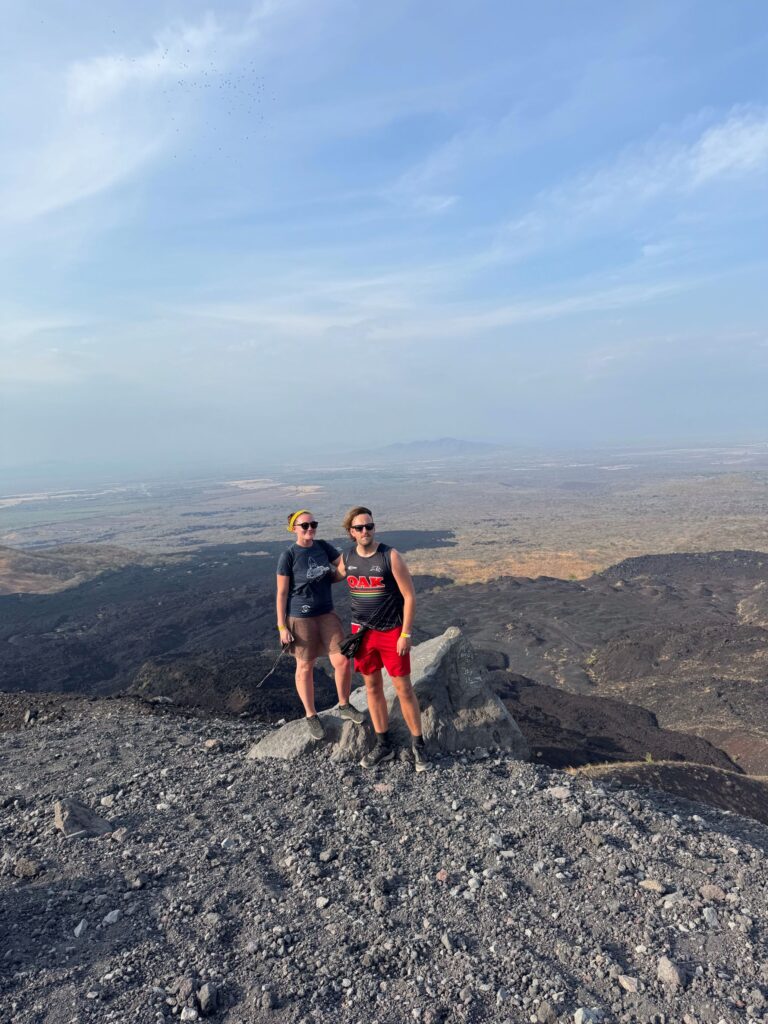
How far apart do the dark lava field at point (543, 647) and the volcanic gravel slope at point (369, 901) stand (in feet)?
15.5

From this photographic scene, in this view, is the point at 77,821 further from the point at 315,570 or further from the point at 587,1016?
the point at 587,1016

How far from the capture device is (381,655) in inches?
207

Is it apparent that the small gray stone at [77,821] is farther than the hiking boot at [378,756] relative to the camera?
No

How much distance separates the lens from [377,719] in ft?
18.1

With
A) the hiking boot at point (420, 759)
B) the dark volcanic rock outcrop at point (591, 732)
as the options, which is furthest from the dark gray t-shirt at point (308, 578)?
the dark volcanic rock outcrop at point (591, 732)

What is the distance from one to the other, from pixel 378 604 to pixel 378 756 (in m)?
1.57

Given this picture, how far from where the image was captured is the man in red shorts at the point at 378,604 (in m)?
5.07

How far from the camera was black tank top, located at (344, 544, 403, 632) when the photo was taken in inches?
201

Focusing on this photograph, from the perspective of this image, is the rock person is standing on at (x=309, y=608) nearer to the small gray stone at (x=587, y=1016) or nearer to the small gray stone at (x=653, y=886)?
the small gray stone at (x=653, y=886)

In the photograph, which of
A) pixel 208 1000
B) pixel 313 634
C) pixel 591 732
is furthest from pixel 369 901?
pixel 591 732

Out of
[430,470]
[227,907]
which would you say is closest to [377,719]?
[227,907]

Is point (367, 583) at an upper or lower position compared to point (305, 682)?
upper

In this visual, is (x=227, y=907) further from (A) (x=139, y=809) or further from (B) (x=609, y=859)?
(B) (x=609, y=859)

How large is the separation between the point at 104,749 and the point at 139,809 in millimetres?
1788
